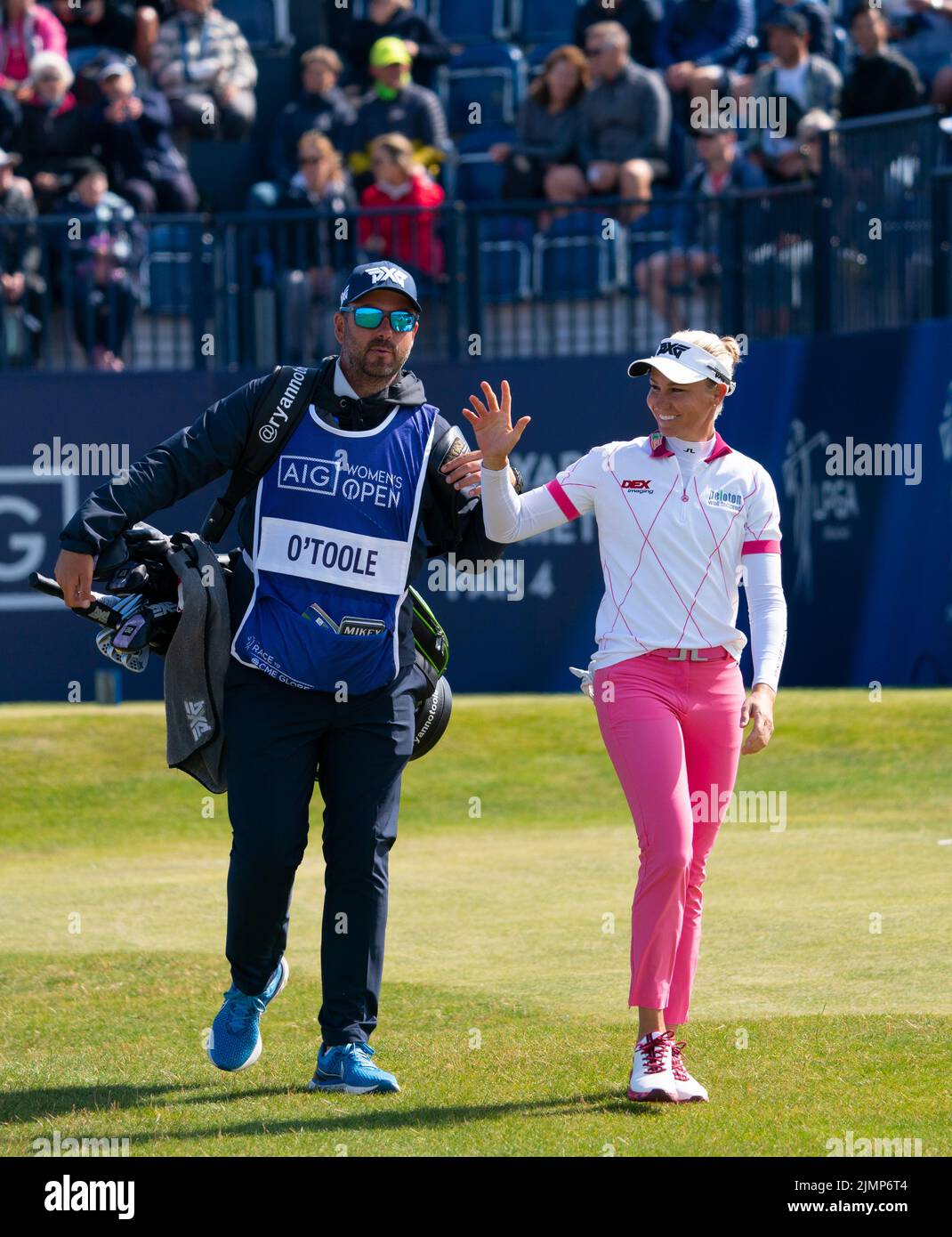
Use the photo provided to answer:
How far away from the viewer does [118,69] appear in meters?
17.6

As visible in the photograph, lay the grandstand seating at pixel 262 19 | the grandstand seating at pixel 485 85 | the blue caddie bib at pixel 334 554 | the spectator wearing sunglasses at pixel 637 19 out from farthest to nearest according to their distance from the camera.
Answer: the grandstand seating at pixel 262 19, the grandstand seating at pixel 485 85, the spectator wearing sunglasses at pixel 637 19, the blue caddie bib at pixel 334 554

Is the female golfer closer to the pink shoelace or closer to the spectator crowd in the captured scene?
the pink shoelace

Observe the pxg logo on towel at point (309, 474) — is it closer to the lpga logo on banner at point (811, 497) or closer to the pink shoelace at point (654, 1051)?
the pink shoelace at point (654, 1051)

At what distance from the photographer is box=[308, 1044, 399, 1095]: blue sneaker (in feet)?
19.9

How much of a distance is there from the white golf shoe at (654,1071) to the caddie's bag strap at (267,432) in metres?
1.98

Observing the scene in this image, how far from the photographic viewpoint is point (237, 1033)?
634 cm

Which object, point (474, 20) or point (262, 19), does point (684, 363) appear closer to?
point (474, 20)

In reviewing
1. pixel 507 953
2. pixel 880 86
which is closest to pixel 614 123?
pixel 880 86

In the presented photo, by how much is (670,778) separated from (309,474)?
143cm

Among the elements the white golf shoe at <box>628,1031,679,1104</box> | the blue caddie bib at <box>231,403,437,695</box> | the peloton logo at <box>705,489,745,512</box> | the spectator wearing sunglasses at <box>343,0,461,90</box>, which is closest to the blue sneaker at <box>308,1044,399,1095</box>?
the white golf shoe at <box>628,1031,679,1104</box>

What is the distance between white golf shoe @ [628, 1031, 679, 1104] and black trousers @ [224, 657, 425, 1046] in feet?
2.79

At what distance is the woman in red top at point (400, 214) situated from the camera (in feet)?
51.5

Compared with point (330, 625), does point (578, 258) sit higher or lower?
higher

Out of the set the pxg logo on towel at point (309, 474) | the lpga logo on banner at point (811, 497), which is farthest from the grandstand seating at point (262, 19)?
the pxg logo on towel at point (309, 474)
